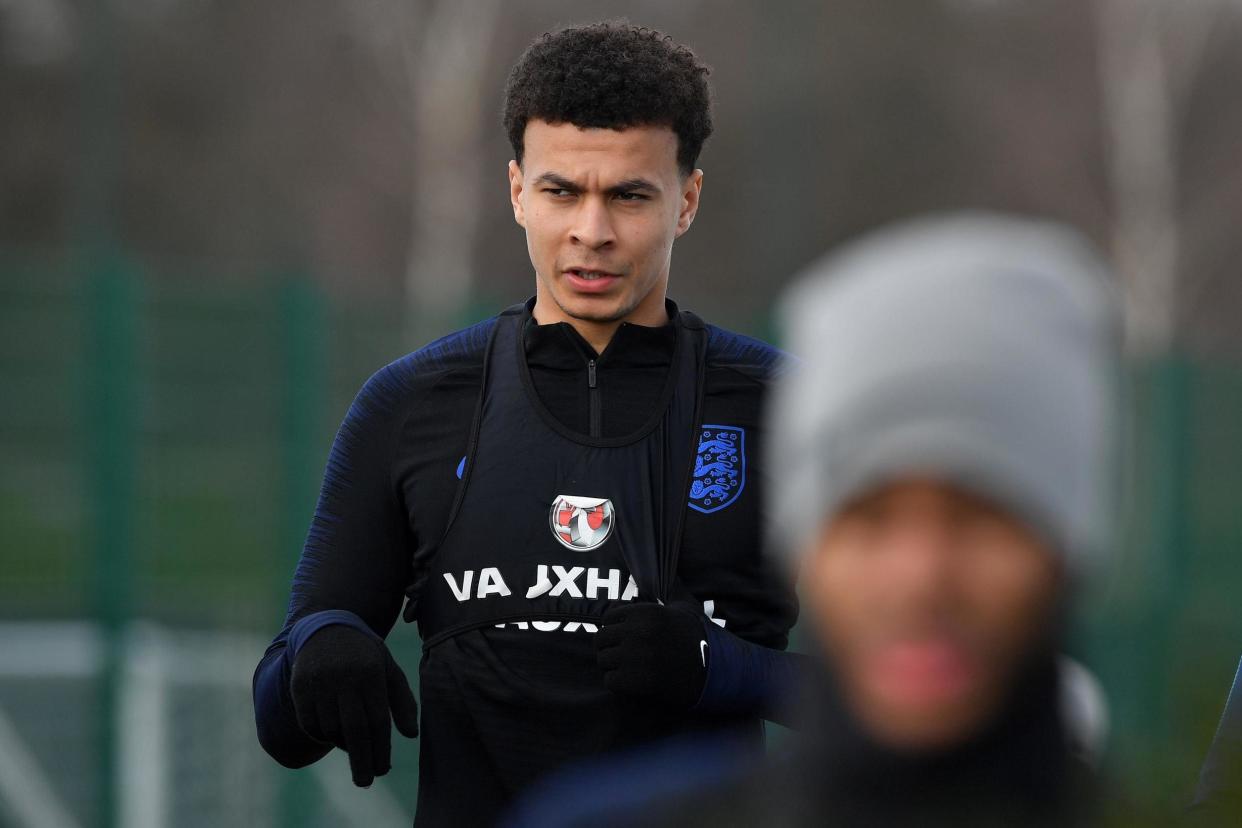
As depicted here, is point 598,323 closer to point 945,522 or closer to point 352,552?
point 352,552

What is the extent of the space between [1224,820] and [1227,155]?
88.5ft

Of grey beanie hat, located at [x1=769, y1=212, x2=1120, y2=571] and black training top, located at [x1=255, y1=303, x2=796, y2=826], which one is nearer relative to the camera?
grey beanie hat, located at [x1=769, y1=212, x2=1120, y2=571]

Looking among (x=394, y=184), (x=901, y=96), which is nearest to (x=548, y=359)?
Result: (x=394, y=184)

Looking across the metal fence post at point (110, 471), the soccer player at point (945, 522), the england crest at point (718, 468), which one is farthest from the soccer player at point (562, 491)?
the metal fence post at point (110, 471)

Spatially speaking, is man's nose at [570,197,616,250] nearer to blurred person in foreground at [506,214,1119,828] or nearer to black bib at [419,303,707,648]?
black bib at [419,303,707,648]

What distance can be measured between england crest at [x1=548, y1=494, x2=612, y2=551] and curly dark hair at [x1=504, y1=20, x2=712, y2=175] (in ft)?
1.82

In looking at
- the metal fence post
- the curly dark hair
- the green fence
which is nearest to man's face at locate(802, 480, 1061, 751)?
the curly dark hair

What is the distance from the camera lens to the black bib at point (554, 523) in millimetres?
2668

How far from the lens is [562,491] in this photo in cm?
270

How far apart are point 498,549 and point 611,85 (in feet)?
2.34

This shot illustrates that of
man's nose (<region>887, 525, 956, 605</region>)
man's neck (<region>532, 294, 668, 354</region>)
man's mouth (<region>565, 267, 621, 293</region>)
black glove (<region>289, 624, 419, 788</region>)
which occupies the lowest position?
black glove (<region>289, 624, 419, 788</region>)

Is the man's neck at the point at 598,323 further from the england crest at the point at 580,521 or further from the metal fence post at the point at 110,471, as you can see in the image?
the metal fence post at the point at 110,471

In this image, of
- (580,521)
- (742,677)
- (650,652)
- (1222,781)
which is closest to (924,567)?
(1222,781)

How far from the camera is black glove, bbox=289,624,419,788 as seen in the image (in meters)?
2.42
